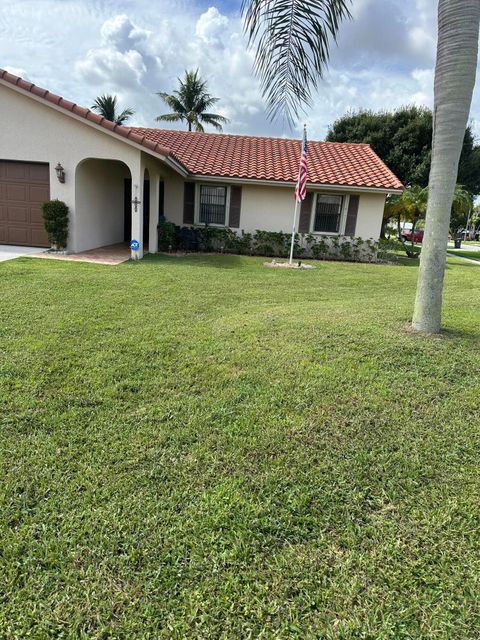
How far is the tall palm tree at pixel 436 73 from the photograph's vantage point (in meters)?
4.23

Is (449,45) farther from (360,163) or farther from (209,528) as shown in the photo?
(360,163)

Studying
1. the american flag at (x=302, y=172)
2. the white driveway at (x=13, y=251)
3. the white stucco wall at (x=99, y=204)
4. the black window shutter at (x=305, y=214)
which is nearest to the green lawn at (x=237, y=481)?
the white driveway at (x=13, y=251)

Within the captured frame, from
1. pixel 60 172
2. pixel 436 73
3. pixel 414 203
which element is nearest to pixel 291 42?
pixel 436 73

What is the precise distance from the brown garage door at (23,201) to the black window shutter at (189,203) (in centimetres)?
508

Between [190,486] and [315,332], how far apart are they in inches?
117

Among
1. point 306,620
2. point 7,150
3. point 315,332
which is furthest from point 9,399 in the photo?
point 7,150

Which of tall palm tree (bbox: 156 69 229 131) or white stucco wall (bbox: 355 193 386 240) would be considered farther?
tall palm tree (bbox: 156 69 229 131)

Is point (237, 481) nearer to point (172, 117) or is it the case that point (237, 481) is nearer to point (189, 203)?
point (189, 203)

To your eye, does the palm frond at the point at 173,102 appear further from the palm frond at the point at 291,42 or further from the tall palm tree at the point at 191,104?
the palm frond at the point at 291,42

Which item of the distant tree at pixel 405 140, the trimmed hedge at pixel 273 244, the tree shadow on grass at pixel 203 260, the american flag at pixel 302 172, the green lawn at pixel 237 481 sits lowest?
the green lawn at pixel 237 481

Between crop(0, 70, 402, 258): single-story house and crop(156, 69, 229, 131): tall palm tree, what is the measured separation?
62.0ft

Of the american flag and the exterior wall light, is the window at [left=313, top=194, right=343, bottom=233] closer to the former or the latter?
the american flag

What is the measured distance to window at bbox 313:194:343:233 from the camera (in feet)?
49.0

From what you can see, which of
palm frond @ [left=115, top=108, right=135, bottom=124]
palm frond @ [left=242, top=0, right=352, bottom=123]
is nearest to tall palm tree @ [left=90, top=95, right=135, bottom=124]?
palm frond @ [left=115, top=108, right=135, bottom=124]
